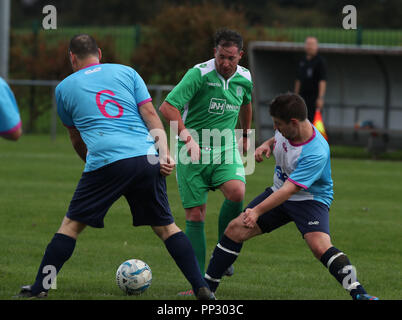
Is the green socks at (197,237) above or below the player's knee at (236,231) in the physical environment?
below

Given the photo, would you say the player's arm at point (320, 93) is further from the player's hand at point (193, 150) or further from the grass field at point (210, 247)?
the player's hand at point (193, 150)

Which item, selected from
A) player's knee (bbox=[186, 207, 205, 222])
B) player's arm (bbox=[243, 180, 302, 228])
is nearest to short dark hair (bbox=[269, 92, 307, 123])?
player's arm (bbox=[243, 180, 302, 228])

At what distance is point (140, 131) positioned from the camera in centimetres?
596

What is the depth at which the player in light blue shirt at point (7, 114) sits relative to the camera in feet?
16.8

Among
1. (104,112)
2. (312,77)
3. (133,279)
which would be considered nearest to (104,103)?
(104,112)

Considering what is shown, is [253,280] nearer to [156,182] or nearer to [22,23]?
[156,182]

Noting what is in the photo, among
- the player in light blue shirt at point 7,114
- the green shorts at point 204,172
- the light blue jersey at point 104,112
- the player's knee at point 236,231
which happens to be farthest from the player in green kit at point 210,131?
the player in light blue shirt at point 7,114

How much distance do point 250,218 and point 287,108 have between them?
83cm

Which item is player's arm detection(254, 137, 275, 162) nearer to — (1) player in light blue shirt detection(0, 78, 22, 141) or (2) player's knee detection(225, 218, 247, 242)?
(2) player's knee detection(225, 218, 247, 242)

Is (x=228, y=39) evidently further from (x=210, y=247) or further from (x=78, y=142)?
(x=210, y=247)

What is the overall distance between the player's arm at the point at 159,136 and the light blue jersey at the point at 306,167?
89 cm

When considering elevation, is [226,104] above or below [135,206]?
above
